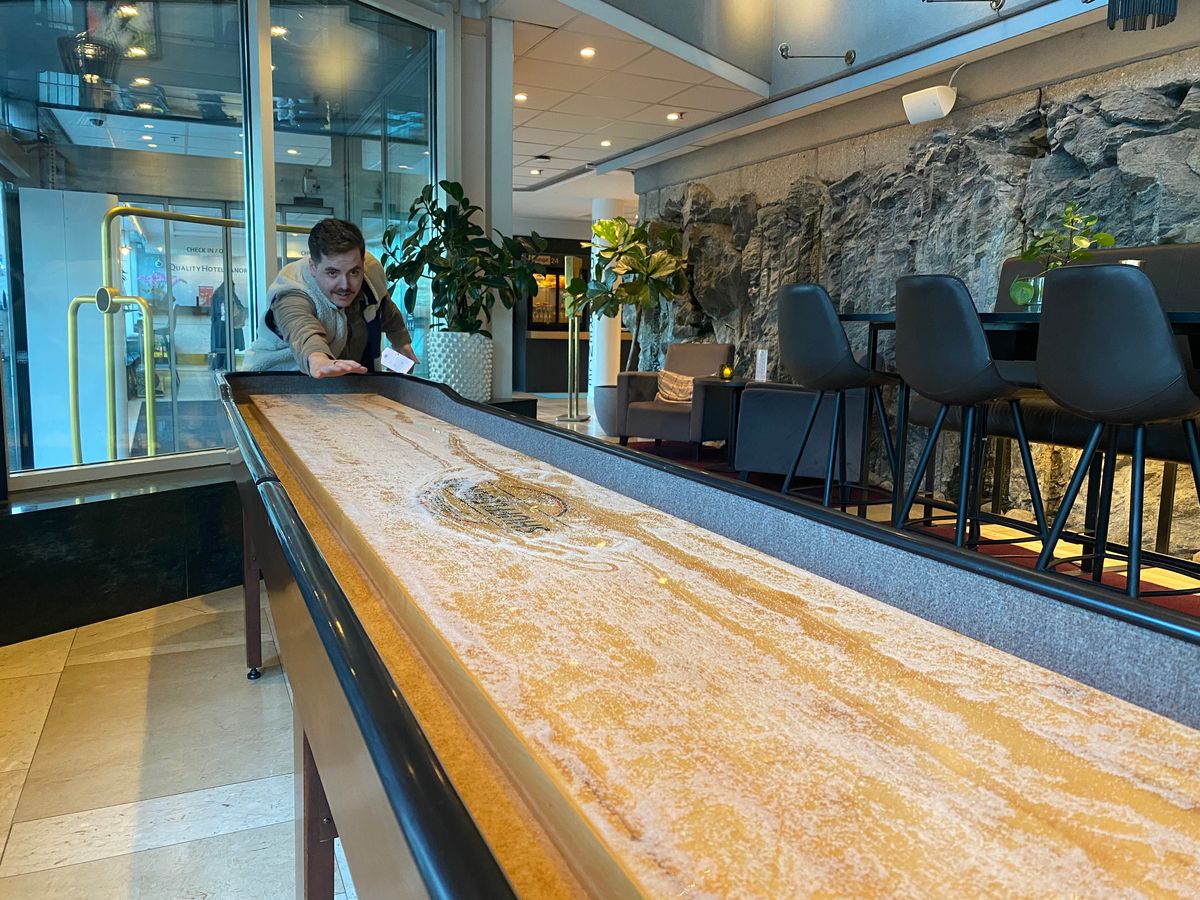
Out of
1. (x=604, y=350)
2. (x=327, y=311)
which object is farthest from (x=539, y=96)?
(x=327, y=311)

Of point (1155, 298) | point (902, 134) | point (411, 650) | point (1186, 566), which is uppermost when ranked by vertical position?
point (902, 134)

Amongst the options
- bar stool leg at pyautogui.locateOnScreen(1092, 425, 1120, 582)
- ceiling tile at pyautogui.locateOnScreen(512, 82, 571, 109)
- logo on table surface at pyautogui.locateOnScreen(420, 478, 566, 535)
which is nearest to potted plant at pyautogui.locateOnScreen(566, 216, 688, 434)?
ceiling tile at pyautogui.locateOnScreen(512, 82, 571, 109)

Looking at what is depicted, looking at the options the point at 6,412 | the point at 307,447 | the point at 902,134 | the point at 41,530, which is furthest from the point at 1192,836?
the point at 902,134

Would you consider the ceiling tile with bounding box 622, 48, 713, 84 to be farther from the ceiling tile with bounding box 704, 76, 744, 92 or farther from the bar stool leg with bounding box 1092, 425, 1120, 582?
the bar stool leg with bounding box 1092, 425, 1120, 582

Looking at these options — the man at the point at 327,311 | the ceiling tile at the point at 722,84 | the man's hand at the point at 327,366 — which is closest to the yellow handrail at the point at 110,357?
the man at the point at 327,311

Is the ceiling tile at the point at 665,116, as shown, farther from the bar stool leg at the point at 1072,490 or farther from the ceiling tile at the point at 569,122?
the bar stool leg at the point at 1072,490

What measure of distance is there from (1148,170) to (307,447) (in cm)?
449

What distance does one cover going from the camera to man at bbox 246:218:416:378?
2906 millimetres

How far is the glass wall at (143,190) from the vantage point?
337cm

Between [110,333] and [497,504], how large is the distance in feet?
10.5

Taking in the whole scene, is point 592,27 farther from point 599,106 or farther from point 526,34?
point 599,106

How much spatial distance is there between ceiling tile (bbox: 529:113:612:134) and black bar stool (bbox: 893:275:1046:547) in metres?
5.09

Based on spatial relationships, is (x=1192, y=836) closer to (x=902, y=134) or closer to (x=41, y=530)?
(x=41, y=530)

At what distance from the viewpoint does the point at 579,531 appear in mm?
1187
